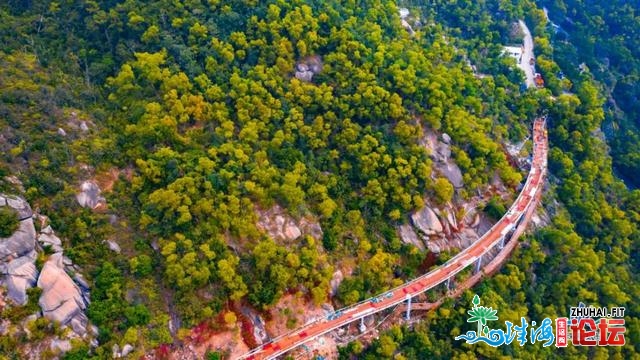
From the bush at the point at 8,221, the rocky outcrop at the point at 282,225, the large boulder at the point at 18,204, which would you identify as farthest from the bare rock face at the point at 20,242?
the rocky outcrop at the point at 282,225

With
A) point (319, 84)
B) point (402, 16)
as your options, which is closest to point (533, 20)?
point (402, 16)

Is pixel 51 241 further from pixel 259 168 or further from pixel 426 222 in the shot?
pixel 426 222

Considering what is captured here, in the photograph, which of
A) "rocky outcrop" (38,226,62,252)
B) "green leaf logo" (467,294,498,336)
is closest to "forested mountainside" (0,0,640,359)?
"rocky outcrop" (38,226,62,252)

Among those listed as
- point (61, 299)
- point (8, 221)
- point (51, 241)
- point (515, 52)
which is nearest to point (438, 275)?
point (61, 299)

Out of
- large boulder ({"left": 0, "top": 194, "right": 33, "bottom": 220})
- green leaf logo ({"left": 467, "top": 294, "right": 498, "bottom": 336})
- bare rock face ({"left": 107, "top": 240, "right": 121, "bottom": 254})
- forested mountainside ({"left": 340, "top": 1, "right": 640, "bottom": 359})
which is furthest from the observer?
forested mountainside ({"left": 340, "top": 1, "right": 640, "bottom": 359})

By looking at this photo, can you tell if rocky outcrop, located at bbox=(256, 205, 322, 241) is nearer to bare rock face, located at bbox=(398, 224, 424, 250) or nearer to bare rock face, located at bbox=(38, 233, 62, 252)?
bare rock face, located at bbox=(398, 224, 424, 250)

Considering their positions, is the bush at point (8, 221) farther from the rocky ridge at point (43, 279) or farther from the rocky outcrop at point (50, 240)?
the rocky outcrop at point (50, 240)

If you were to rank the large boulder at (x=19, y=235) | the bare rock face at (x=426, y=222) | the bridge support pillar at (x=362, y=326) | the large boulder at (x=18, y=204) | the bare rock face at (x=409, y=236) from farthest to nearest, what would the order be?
1. the bare rock face at (x=426, y=222)
2. the bare rock face at (x=409, y=236)
3. the bridge support pillar at (x=362, y=326)
4. the large boulder at (x=18, y=204)
5. the large boulder at (x=19, y=235)

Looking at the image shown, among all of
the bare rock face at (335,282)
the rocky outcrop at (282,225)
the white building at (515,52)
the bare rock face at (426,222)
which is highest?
the white building at (515,52)
